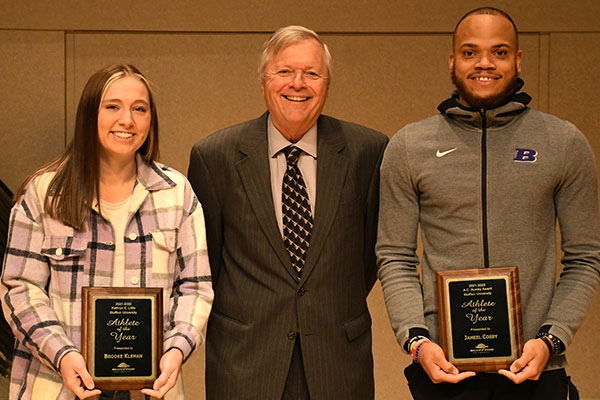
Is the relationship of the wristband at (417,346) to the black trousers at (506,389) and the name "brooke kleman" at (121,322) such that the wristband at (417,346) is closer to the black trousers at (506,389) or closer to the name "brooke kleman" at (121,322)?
the black trousers at (506,389)

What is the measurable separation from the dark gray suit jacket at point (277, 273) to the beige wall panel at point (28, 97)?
2.16 metres

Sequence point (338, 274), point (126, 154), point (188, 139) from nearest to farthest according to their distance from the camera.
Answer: point (126, 154), point (338, 274), point (188, 139)

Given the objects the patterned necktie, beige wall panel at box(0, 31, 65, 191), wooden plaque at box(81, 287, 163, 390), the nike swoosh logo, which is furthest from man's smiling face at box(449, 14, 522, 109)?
beige wall panel at box(0, 31, 65, 191)

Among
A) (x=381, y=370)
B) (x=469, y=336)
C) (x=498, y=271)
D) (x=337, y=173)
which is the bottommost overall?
(x=381, y=370)

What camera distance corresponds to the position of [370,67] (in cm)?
489

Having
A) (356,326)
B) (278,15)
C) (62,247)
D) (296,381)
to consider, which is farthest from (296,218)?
(278,15)

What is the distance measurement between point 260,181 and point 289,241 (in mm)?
228

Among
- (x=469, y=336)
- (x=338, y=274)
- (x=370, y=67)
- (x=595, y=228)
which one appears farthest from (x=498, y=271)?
(x=370, y=67)

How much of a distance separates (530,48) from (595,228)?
270 centimetres

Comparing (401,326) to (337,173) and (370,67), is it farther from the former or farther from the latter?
(370,67)

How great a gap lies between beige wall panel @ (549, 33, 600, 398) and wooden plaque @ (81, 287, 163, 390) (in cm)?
332

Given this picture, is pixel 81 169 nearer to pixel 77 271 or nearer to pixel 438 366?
pixel 77 271

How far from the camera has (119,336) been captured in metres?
2.35

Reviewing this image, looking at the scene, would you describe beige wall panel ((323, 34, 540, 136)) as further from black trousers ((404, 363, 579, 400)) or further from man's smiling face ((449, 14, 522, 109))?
black trousers ((404, 363, 579, 400))
